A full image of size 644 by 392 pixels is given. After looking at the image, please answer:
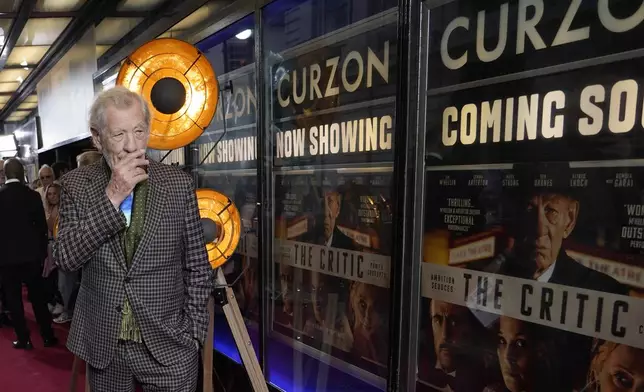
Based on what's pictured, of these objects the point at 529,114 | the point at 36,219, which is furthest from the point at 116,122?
the point at 36,219

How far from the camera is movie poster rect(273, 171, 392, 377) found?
2.00 metres

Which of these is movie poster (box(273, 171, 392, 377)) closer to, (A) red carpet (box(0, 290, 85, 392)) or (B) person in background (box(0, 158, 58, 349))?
(A) red carpet (box(0, 290, 85, 392))

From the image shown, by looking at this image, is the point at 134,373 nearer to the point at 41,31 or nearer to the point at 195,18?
the point at 195,18

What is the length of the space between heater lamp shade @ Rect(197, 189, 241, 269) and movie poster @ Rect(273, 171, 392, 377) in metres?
0.52

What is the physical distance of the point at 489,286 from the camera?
1.50 m

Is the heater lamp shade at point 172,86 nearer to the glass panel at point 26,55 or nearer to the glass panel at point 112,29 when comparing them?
the glass panel at point 112,29

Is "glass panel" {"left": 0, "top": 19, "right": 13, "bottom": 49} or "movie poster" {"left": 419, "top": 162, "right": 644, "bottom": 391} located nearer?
"movie poster" {"left": 419, "top": 162, "right": 644, "bottom": 391}

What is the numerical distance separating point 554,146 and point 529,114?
0.42 ft

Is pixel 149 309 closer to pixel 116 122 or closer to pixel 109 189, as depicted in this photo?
pixel 109 189

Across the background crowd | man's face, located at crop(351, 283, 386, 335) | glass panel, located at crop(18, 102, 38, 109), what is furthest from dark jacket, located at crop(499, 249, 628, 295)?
glass panel, located at crop(18, 102, 38, 109)

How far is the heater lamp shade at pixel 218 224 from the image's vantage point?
1.88 metres

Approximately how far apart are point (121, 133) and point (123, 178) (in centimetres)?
14

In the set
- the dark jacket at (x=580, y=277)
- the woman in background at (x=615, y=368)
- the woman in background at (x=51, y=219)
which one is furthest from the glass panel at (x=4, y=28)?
the woman in background at (x=615, y=368)

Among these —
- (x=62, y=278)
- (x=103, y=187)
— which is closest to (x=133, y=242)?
(x=103, y=187)
